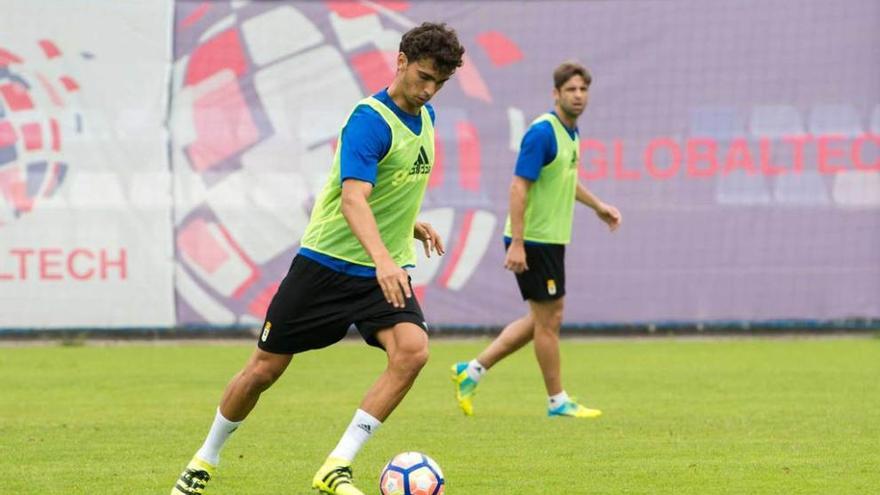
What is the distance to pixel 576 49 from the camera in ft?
57.4

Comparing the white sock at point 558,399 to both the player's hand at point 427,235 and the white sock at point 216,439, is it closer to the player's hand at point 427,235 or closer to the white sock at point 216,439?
the player's hand at point 427,235

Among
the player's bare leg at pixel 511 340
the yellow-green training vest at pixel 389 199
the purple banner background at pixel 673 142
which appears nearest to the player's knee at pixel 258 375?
the yellow-green training vest at pixel 389 199

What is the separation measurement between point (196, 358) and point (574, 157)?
6.09 metres

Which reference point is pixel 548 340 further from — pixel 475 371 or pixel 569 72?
pixel 569 72

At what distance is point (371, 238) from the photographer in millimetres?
6422

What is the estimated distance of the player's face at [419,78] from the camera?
6688mm

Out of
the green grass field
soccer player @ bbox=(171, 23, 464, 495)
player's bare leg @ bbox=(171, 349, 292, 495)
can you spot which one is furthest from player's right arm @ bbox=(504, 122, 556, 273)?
player's bare leg @ bbox=(171, 349, 292, 495)

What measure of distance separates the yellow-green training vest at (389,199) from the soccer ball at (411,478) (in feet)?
2.84

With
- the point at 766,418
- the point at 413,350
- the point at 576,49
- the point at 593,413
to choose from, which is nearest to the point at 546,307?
the point at 593,413

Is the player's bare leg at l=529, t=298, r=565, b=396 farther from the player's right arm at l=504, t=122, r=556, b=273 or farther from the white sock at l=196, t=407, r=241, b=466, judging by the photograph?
the white sock at l=196, t=407, r=241, b=466

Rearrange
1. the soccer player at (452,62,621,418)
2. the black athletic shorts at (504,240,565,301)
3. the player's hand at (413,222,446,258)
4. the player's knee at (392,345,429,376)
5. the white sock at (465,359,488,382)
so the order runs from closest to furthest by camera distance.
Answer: the player's knee at (392,345,429,376) → the player's hand at (413,222,446,258) → the soccer player at (452,62,621,418) → the black athletic shorts at (504,240,565,301) → the white sock at (465,359,488,382)

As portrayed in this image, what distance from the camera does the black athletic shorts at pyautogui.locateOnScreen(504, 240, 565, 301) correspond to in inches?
421

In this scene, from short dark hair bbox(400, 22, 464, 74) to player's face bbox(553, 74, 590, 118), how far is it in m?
4.01

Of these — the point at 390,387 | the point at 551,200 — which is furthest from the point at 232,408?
the point at 551,200
